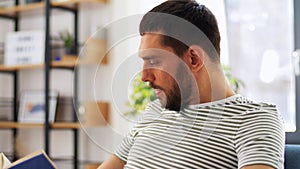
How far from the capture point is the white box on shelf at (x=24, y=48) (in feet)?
11.3

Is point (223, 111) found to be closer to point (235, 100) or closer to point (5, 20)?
point (235, 100)

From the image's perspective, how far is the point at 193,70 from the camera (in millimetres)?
1229

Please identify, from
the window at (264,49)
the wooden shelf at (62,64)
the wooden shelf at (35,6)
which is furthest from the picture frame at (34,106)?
the window at (264,49)

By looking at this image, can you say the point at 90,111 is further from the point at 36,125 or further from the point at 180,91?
the point at 36,125

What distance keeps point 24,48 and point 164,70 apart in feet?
8.23

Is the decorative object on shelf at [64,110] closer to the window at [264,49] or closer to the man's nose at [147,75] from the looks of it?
the window at [264,49]

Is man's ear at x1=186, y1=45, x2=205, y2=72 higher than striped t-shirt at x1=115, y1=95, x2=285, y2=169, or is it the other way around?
man's ear at x1=186, y1=45, x2=205, y2=72

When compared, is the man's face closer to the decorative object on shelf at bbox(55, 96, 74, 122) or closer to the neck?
the neck

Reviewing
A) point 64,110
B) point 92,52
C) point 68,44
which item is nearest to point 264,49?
point 68,44

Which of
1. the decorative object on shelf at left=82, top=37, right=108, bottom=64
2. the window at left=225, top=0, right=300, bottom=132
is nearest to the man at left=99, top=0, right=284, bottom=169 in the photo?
the decorative object on shelf at left=82, top=37, right=108, bottom=64

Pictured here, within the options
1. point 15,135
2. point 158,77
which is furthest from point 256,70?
point 158,77

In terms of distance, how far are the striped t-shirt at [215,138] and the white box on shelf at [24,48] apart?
219 centimetres

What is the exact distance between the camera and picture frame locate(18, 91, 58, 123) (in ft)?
11.3

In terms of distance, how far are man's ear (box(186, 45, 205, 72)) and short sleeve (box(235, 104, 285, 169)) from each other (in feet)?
0.51
